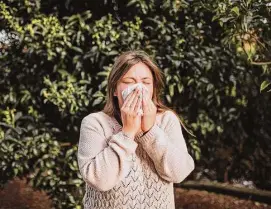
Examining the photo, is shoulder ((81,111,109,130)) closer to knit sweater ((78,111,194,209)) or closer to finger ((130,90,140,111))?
knit sweater ((78,111,194,209))

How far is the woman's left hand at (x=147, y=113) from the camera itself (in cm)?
191

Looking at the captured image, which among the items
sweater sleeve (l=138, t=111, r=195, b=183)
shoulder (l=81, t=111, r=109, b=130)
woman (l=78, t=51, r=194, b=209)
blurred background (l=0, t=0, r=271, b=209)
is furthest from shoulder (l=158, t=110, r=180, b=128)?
blurred background (l=0, t=0, r=271, b=209)

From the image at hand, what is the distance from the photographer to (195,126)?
4.62 meters

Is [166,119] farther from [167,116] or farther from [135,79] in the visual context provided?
[135,79]

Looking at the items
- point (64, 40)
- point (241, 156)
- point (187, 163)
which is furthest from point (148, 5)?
point (187, 163)

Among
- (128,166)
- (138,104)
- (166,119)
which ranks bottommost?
(128,166)

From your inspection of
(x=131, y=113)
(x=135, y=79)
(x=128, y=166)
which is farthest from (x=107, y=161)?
(x=135, y=79)

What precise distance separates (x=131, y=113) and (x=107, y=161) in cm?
19

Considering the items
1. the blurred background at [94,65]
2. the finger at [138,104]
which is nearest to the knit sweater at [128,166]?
the finger at [138,104]

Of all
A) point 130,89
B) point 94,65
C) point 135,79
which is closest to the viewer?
point 130,89

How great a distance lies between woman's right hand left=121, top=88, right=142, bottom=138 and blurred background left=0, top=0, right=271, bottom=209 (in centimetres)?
236

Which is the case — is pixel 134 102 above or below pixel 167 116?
above

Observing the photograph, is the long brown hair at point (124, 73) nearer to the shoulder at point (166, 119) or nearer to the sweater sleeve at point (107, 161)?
the shoulder at point (166, 119)

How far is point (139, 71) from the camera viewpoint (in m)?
2.09
